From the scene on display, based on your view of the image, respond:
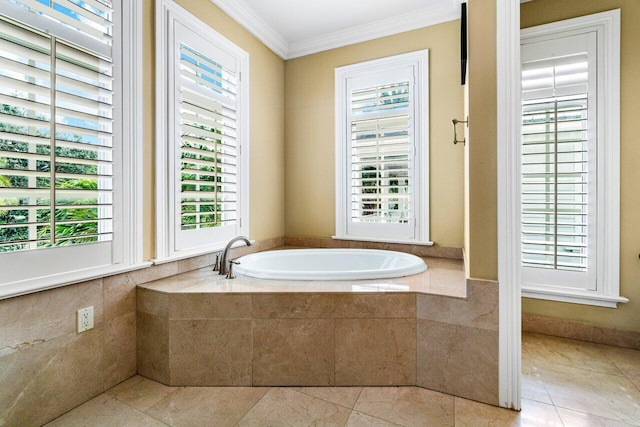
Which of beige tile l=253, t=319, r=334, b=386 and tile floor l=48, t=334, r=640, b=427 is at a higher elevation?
beige tile l=253, t=319, r=334, b=386

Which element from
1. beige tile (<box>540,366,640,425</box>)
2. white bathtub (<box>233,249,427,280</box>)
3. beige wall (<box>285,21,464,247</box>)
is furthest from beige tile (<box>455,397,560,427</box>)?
beige wall (<box>285,21,464,247</box>)

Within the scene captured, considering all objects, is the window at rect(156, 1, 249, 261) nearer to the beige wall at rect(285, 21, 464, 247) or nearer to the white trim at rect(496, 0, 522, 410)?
the beige wall at rect(285, 21, 464, 247)

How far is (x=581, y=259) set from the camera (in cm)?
233

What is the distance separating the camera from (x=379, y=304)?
1708 millimetres

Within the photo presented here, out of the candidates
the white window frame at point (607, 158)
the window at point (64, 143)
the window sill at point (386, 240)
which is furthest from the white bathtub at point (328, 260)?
the white window frame at point (607, 158)

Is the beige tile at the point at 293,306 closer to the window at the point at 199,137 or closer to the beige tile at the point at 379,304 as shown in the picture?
the beige tile at the point at 379,304

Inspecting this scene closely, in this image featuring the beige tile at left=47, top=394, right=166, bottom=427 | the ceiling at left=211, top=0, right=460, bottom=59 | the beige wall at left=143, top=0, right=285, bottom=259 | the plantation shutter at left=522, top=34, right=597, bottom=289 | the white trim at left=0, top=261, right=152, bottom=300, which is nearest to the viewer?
the white trim at left=0, top=261, right=152, bottom=300

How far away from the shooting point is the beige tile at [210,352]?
1741mm

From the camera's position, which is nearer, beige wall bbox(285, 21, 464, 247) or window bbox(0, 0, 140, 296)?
window bbox(0, 0, 140, 296)

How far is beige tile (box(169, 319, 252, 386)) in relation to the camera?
174cm

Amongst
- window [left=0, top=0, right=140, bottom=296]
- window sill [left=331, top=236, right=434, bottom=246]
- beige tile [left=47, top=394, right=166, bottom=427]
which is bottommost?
beige tile [left=47, top=394, right=166, bottom=427]

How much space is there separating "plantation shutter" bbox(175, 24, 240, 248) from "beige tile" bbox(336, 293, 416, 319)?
118 cm

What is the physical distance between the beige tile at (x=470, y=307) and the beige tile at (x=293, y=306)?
493 millimetres

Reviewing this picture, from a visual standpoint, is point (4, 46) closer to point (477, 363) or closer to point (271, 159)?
point (271, 159)
